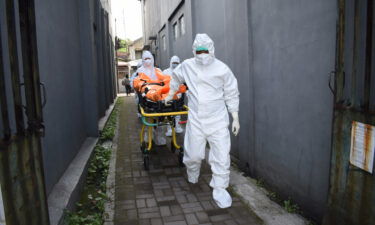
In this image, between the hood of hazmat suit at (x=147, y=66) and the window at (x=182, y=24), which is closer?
the hood of hazmat suit at (x=147, y=66)

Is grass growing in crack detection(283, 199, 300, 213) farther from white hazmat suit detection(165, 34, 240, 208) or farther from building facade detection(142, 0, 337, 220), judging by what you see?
white hazmat suit detection(165, 34, 240, 208)

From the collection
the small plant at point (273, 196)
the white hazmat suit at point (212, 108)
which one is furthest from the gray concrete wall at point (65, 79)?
the small plant at point (273, 196)

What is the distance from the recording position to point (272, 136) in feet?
12.9

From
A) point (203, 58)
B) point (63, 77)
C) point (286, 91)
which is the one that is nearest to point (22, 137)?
point (203, 58)

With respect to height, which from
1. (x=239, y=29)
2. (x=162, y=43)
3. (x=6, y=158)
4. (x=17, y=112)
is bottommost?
(x=6, y=158)

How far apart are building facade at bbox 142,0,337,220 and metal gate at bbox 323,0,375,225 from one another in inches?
11.7

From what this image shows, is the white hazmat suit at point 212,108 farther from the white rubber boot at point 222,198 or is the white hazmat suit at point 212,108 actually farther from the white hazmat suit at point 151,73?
the white hazmat suit at point 151,73

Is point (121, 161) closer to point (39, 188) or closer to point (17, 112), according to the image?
point (39, 188)

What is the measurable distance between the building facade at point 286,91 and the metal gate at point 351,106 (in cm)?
30

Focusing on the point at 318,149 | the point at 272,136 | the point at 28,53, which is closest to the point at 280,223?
the point at 318,149

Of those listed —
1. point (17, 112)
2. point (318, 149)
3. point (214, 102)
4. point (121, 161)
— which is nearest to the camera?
point (17, 112)

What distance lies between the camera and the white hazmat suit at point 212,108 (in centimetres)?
381

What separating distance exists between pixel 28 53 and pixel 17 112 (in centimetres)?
48

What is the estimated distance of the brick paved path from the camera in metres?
3.40
